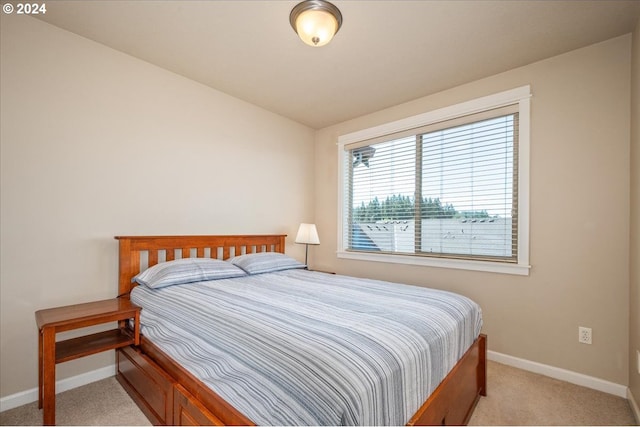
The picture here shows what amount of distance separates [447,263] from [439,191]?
0.74 metres

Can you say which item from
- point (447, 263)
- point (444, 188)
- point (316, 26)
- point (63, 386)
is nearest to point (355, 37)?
point (316, 26)

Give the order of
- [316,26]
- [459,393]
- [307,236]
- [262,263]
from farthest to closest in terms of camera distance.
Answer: [307,236]
[262,263]
[316,26]
[459,393]

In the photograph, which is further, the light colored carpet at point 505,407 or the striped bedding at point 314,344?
the light colored carpet at point 505,407

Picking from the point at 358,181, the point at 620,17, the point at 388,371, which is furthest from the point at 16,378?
the point at 620,17

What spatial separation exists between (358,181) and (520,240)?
1928mm

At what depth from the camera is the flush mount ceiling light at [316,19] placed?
185 centimetres

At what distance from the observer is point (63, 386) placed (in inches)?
83.6

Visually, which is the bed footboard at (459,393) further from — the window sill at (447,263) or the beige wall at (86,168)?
the beige wall at (86,168)

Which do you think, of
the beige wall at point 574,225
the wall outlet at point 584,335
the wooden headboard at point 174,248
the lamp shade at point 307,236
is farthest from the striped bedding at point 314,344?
the lamp shade at point 307,236

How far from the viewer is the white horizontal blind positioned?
2699 mm

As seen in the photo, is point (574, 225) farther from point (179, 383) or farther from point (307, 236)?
point (179, 383)

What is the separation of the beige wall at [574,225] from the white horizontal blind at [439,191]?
0.22 metres

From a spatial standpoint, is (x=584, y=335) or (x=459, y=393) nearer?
→ (x=459, y=393)

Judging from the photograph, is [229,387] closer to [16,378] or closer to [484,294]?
[16,378]
